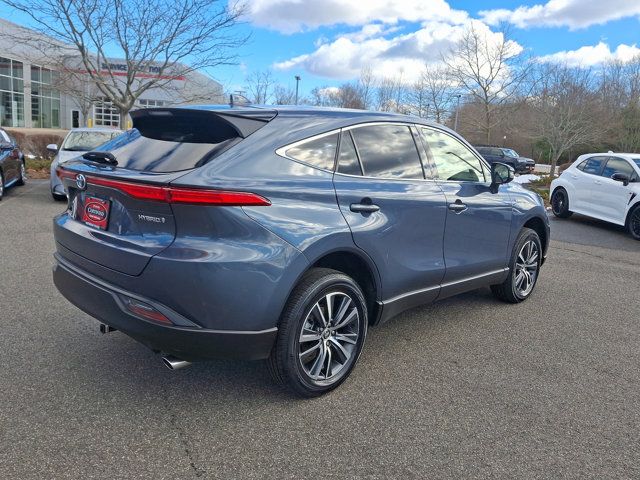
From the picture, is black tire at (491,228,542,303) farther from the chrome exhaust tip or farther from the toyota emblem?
the toyota emblem

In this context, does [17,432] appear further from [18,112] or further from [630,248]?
[18,112]

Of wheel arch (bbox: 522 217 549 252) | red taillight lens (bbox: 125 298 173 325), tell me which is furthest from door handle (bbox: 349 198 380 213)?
wheel arch (bbox: 522 217 549 252)

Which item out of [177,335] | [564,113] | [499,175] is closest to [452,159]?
[499,175]

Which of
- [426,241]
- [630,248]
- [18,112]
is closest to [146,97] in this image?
[18,112]

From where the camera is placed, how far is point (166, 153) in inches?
116

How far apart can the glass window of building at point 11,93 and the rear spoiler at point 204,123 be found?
4109cm

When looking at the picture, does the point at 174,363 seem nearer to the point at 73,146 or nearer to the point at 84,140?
the point at 73,146

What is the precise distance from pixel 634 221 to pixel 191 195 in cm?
983

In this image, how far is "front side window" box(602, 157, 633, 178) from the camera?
1009cm

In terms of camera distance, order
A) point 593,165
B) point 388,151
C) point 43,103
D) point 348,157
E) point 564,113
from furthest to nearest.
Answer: point 43,103 → point 564,113 → point 593,165 → point 388,151 → point 348,157

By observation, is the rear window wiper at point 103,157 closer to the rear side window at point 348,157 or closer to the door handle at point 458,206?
the rear side window at point 348,157

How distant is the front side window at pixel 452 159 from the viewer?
162 inches

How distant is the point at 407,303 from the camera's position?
3762 mm

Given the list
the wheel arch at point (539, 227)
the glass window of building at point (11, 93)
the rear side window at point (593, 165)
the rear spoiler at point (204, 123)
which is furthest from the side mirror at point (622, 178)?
the glass window of building at point (11, 93)
